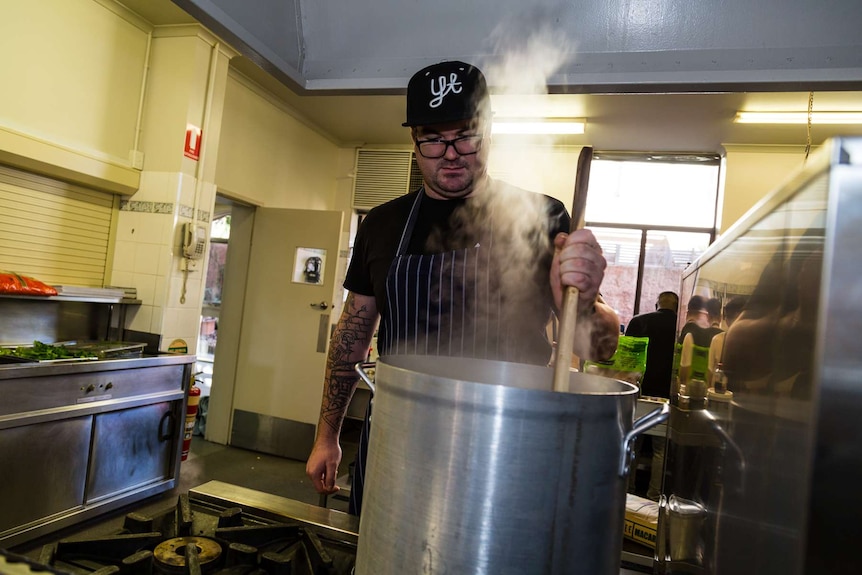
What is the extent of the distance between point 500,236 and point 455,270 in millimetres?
170

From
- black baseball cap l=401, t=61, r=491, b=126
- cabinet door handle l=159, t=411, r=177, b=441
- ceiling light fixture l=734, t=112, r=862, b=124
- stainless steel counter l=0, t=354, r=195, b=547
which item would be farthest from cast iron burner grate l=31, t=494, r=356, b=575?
ceiling light fixture l=734, t=112, r=862, b=124

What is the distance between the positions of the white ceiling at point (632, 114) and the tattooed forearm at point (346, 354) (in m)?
2.68

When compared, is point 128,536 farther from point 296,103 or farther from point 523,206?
point 296,103

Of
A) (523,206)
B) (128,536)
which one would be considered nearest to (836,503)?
(128,536)

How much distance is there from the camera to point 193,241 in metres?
4.03

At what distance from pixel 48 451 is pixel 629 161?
6.09 m

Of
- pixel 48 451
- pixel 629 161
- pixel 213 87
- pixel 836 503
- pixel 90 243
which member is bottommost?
pixel 48 451

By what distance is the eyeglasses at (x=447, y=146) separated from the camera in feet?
4.35

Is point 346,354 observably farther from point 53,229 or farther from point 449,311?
point 53,229

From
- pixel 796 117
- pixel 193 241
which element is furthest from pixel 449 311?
pixel 796 117

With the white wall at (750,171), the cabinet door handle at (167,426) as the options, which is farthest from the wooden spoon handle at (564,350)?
the white wall at (750,171)

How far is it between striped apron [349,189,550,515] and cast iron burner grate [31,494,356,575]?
0.35 m

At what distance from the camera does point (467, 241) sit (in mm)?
1462

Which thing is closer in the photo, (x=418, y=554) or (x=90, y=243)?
(x=418, y=554)
